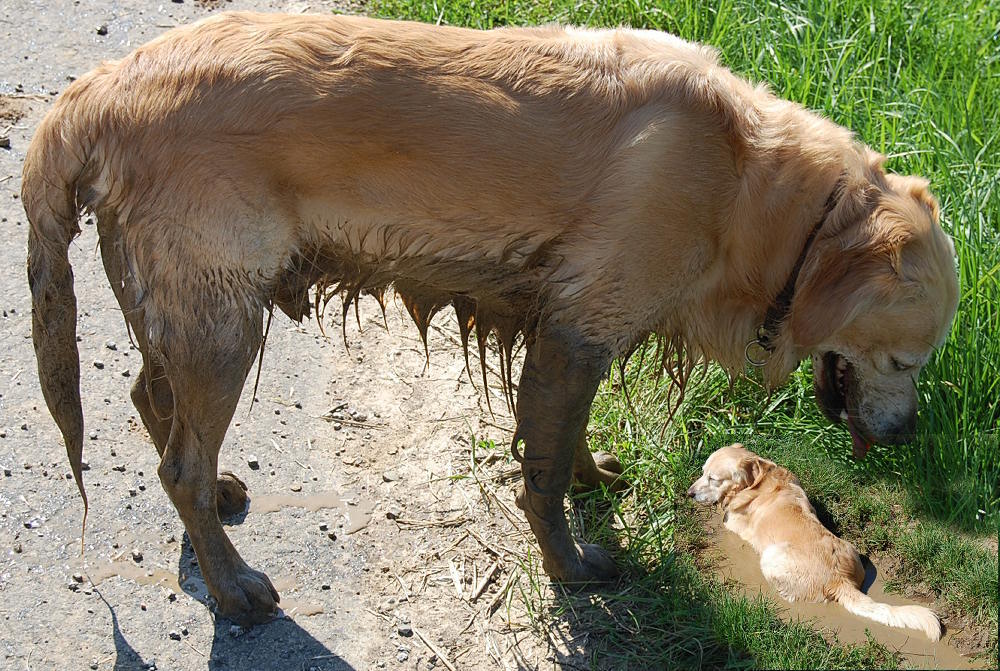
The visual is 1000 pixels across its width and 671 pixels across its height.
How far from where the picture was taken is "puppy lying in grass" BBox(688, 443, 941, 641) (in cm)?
388

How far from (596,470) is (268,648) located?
5.06ft

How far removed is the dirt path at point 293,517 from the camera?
4.01 m

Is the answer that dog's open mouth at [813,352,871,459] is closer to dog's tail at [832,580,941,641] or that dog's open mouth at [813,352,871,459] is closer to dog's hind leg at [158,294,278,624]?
dog's tail at [832,580,941,641]

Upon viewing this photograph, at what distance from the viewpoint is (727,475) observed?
4477 mm

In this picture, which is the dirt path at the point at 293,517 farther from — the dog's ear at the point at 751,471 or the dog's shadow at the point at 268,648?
the dog's ear at the point at 751,471

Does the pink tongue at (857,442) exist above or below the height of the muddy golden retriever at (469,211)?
below

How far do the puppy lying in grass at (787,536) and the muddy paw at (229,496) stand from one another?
1865 millimetres

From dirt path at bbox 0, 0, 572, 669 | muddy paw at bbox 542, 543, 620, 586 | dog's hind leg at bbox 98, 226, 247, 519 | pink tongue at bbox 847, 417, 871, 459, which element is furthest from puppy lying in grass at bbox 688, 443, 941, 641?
dog's hind leg at bbox 98, 226, 247, 519

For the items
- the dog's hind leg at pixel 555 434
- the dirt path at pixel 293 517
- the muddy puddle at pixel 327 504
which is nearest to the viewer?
the dog's hind leg at pixel 555 434

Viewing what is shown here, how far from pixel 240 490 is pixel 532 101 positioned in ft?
6.70

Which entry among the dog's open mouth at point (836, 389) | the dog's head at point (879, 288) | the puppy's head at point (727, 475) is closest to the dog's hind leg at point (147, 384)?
the puppy's head at point (727, 475)

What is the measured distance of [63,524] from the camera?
4.33m

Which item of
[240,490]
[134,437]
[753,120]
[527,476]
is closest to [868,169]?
[753,120]

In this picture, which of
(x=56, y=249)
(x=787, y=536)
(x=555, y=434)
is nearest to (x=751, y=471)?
(x=787, y=536)
